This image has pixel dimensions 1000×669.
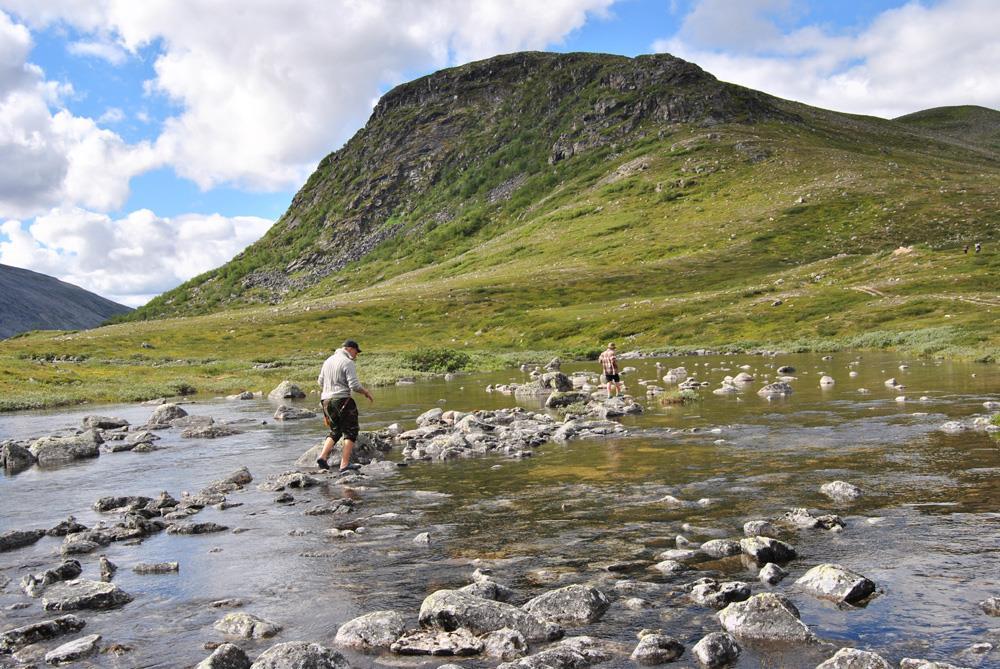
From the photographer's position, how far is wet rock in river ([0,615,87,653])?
8.35 meters

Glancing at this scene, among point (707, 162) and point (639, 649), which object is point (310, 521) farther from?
point (707, 162)

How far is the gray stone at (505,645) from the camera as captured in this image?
7.68m

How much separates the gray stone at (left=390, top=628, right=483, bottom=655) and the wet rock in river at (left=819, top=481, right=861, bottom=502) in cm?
825

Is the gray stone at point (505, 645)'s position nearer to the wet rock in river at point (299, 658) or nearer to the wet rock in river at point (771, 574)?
the wet rock in river at point (299, 658)

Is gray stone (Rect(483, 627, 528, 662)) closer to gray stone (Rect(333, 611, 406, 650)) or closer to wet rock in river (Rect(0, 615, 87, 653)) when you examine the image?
gray stone (Rect(333, 611, 406, 650))

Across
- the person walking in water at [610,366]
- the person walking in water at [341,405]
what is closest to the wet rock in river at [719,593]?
the person walking in water at [341,405]

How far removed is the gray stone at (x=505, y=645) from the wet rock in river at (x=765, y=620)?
2.26 meters

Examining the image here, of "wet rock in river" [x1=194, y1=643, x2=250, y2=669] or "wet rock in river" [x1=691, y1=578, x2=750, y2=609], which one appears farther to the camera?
"wet rock in river" [x1=691, y1=578, x2=750, y2=609]

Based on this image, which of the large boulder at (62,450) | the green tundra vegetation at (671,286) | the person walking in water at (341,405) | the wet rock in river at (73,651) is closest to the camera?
the wet rock in river at (73,651)

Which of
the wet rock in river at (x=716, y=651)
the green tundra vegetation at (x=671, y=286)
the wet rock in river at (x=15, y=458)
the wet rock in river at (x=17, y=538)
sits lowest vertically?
the wet rock in river at (x=716, y=651)

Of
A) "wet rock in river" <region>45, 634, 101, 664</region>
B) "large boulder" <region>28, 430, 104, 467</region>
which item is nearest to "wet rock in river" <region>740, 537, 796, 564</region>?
"wet rock in river" <region>45, 634, 101, 664</region>

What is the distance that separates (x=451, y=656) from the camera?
7.75 m

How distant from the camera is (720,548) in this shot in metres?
10.5

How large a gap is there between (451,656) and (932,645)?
16.0ft
